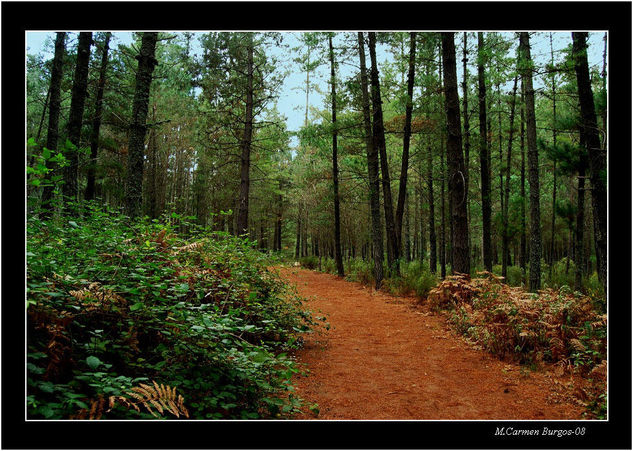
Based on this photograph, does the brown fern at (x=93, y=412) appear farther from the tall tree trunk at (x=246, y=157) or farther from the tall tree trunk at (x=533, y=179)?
the tall tree trunk at (x=533, y=179)

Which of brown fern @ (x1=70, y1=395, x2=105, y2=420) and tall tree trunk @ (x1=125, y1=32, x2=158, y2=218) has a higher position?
tall tree trunk @ (x1=125, y1=32, x2=158, y2=218)

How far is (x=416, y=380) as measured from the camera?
3.95m

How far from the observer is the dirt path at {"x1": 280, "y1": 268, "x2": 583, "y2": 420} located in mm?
3191

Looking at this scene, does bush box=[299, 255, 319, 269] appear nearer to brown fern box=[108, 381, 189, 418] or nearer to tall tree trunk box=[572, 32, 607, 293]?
tall tree trunk box=[572, 32, 607, 293]

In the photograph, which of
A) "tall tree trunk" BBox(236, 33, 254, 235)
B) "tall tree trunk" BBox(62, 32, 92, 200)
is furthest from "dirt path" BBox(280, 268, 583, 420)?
"tall tree trunk" BBox(62, 32, 92, 200)

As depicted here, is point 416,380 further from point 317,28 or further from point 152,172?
point 152,172

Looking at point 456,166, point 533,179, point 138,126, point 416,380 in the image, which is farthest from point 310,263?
point 416,380

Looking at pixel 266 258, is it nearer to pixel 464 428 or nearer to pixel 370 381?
pixel 370 381

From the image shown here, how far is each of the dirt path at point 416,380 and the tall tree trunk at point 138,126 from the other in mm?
4421

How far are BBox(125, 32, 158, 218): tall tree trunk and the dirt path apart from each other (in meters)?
4.42
